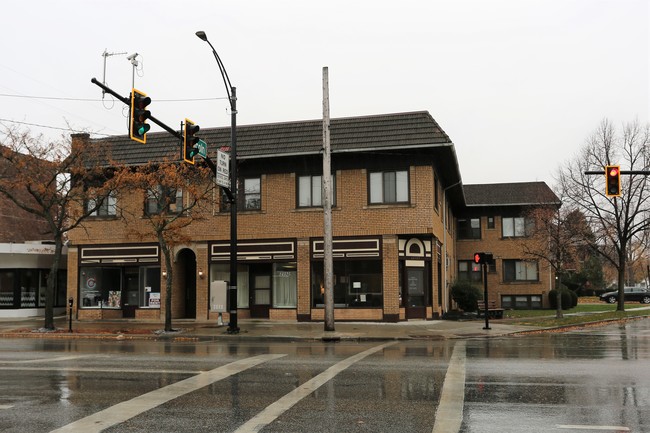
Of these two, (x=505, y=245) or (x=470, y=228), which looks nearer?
(x=505, y=245)

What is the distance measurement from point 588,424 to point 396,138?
18.6 meters

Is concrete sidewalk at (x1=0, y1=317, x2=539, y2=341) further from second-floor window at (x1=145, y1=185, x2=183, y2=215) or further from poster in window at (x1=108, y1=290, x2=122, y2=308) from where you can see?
second-floor window at (x1=145, y1=185, x2=183, y2=215)

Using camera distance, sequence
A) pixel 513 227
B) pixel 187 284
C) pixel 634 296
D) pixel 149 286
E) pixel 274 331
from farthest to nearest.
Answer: pixel 634 296 < pixel 513 227 < pixel 187 284 < pixel 149 286 < pixel 274 331

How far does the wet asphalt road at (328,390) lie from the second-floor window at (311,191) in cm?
1117

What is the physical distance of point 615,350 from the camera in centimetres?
1533

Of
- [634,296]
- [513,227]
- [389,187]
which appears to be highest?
[389,187]

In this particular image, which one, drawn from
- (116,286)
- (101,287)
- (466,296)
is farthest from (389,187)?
(101,287)

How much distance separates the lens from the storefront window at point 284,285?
1046 inches

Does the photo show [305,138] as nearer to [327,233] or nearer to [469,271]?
[327,233]

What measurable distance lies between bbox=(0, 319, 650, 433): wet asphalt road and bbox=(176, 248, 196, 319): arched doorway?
1291cm

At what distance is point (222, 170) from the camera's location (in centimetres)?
2023

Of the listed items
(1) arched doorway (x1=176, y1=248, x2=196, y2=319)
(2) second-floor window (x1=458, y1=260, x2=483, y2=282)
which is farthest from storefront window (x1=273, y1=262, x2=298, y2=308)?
(2) second-floor window (x1=458, y1=260, x2=483, y2=282)

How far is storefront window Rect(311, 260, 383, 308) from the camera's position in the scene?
25.4 meters

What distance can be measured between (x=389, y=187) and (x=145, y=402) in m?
18.1
